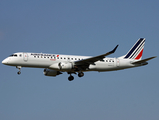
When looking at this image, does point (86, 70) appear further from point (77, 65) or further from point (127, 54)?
point (127, 54)

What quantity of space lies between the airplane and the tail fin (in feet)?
4.46

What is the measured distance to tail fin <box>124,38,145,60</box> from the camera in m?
60.2

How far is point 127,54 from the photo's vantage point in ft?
197

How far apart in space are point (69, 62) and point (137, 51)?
50.7 ft

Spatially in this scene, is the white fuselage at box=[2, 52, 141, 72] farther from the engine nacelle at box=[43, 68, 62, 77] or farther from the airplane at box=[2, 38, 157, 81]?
the engine nacelle at box=[43, 68, 62, 77]

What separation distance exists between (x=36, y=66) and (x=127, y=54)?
18439 millimetres

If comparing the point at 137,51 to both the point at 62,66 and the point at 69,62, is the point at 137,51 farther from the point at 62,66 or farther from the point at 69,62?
the point at 62,66

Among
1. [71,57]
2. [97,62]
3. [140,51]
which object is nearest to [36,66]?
[71,57]

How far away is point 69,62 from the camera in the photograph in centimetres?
5334

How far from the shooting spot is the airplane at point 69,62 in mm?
51500

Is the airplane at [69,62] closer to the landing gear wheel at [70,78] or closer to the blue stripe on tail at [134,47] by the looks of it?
the landing gear wheel at [70,78]

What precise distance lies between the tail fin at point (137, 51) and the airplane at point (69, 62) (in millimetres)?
1360

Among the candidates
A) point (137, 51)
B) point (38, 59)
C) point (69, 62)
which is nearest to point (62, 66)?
point (69, 62)

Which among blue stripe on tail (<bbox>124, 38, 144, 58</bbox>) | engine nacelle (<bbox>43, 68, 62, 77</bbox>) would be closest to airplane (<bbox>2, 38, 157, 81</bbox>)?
engine nacelle (<bbox>43, 68, 62, 77</bbox>)
